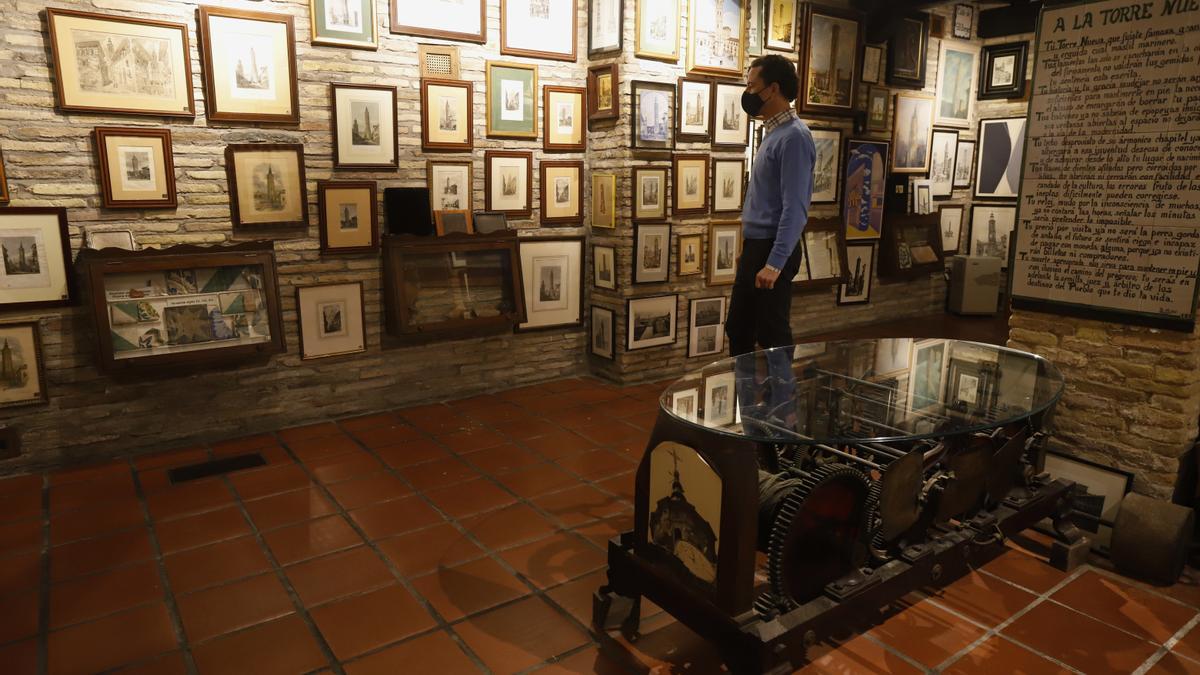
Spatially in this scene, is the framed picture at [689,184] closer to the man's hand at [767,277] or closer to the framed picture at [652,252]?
the framed picture at [652,252]

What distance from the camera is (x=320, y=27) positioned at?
495cm

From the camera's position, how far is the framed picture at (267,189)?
4844 millimetres

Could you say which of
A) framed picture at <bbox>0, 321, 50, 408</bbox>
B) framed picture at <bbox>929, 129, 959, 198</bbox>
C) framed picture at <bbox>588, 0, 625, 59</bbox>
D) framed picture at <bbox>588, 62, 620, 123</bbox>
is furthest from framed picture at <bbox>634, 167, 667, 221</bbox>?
framed picture at <bbox>929, 129, 959, 198</bbox>

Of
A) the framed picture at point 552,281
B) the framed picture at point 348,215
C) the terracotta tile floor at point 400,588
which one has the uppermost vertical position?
the framed picture at point 348,215

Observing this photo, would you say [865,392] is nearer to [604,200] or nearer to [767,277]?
[767,277]

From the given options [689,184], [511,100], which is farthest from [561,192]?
[689,184]

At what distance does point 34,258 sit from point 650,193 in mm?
4021

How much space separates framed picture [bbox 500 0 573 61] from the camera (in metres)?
5.64

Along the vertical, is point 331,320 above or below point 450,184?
below

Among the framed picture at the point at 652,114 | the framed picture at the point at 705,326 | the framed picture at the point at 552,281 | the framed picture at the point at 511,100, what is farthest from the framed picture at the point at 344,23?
the framed picture at the point at 705,326

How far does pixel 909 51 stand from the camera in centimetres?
826

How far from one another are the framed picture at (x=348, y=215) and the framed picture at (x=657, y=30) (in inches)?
88.0

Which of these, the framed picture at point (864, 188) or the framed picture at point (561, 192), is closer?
the framed picture at point (561, 192)

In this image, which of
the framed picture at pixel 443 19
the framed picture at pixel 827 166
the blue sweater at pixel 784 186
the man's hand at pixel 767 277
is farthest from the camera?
the framed picture at pixel 827 166
